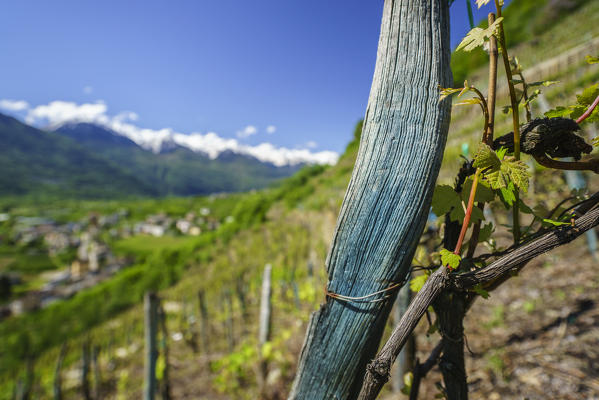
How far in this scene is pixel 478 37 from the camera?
494 millimetres

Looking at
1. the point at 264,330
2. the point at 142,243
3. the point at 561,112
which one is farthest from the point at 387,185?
the point at 142,243

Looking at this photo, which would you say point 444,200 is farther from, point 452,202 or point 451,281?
point 451,281

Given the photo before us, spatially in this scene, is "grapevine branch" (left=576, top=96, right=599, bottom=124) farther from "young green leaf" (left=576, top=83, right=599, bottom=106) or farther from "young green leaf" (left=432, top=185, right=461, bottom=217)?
"young green leaf" (left=432, top=185, right=461, bottom=217)

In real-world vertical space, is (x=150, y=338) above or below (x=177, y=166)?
below

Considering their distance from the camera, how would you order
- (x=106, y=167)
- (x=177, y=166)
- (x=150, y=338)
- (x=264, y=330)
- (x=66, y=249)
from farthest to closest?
1. (x=177, y=166)
2. (x=106, y=167)
3. (x=66, y=249)
4. (x=264, y=330)
5. (x=150, y=338)

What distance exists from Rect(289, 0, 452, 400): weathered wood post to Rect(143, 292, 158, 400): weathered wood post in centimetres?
201

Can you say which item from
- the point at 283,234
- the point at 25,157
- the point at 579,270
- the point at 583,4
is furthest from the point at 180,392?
the point at 25,157

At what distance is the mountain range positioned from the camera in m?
87.2

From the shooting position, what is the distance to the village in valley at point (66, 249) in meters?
26.6

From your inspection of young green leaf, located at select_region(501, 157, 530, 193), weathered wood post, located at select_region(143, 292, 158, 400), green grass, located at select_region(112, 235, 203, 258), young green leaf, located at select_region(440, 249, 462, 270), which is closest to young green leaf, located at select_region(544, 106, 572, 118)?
young green leaf, located at select_region(501, 157, 530, 193)

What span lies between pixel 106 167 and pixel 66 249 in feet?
282

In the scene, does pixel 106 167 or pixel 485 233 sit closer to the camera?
pixel 485 233

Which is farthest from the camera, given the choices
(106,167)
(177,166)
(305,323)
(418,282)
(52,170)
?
(177,166)

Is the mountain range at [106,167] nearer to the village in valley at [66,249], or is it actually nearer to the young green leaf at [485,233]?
the village in valley at [66,249]
